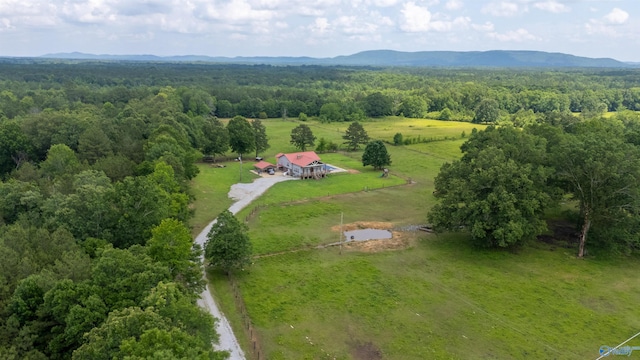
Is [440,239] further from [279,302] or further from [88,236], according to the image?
[88,236]

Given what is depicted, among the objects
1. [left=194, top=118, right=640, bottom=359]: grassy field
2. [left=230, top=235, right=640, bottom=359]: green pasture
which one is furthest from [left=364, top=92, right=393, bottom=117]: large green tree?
[left=230, top=235, right=640, bottom=359]: green pasture

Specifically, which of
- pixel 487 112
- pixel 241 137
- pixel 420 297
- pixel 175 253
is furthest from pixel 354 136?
pixel 175 253

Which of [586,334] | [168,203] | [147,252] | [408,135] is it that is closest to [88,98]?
[408,135]

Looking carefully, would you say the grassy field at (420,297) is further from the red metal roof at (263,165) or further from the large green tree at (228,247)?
the red metal roof at (263,165)

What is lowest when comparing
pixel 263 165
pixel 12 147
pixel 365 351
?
pixel 365 351

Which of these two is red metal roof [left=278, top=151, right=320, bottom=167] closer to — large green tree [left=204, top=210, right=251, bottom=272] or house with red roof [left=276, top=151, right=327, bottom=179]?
house with red roof [left=276, top=151, right=327, bottom=179]

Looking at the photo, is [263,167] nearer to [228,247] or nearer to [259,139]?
[259,139]
